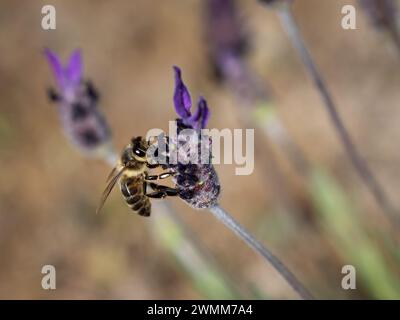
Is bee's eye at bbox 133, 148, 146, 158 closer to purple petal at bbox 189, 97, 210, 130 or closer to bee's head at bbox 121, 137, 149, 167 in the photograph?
bee's head at bbox 121, 137, 149, 167

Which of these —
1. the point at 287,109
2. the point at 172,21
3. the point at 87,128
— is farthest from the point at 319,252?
the point at 172,21

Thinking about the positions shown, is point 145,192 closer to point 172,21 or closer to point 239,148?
point 239,148

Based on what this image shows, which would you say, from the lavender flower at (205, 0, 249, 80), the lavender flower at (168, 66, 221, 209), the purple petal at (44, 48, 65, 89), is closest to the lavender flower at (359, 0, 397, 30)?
the lavender flower at (205, 0, 249, 80)

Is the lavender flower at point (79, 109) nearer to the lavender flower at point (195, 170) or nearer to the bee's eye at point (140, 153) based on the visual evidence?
the bee's eye at point (140, 153)

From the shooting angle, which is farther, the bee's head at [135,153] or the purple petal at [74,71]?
the purple petal at [74,71]

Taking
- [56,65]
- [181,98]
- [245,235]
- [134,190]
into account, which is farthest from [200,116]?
[56,65]

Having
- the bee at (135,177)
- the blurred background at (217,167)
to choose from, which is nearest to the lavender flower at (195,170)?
the bee at (135,177)
